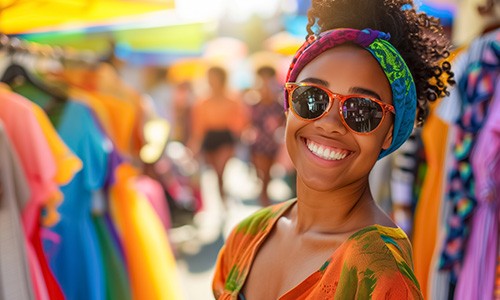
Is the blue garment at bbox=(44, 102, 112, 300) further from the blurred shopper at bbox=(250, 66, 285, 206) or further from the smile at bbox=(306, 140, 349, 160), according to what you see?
the blurred shopper at bbox=(250, 66, 285, 206)

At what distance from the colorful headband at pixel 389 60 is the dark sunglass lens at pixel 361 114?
0.05 m

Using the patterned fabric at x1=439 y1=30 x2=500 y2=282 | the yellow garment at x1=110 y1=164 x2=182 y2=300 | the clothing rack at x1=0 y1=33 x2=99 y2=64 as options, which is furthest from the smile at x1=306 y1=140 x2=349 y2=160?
the yellow garment at x1=110 y1=164 x2=182 y2=300

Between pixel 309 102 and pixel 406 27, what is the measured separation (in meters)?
0.33

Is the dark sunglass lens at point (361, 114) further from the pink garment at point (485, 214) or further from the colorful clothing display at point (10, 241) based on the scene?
the colorful clothing display at point (10, 241)

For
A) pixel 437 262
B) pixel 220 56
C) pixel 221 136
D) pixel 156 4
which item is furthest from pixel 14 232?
pixel 220 56

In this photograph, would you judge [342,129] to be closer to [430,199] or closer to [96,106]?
[430,199]

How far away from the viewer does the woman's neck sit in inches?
59.2

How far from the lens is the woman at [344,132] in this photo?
137 centimetres

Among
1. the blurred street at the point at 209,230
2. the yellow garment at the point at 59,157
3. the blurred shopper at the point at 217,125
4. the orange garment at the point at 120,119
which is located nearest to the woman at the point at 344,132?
the yellow garment at the point at 59,157

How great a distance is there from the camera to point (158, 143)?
4801mm

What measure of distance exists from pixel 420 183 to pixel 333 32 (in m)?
2.22

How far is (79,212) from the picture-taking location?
353cm

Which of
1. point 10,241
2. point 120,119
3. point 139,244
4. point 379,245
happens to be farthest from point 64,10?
point 379,245

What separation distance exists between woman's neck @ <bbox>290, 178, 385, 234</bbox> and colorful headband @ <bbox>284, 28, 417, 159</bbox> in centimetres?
15
